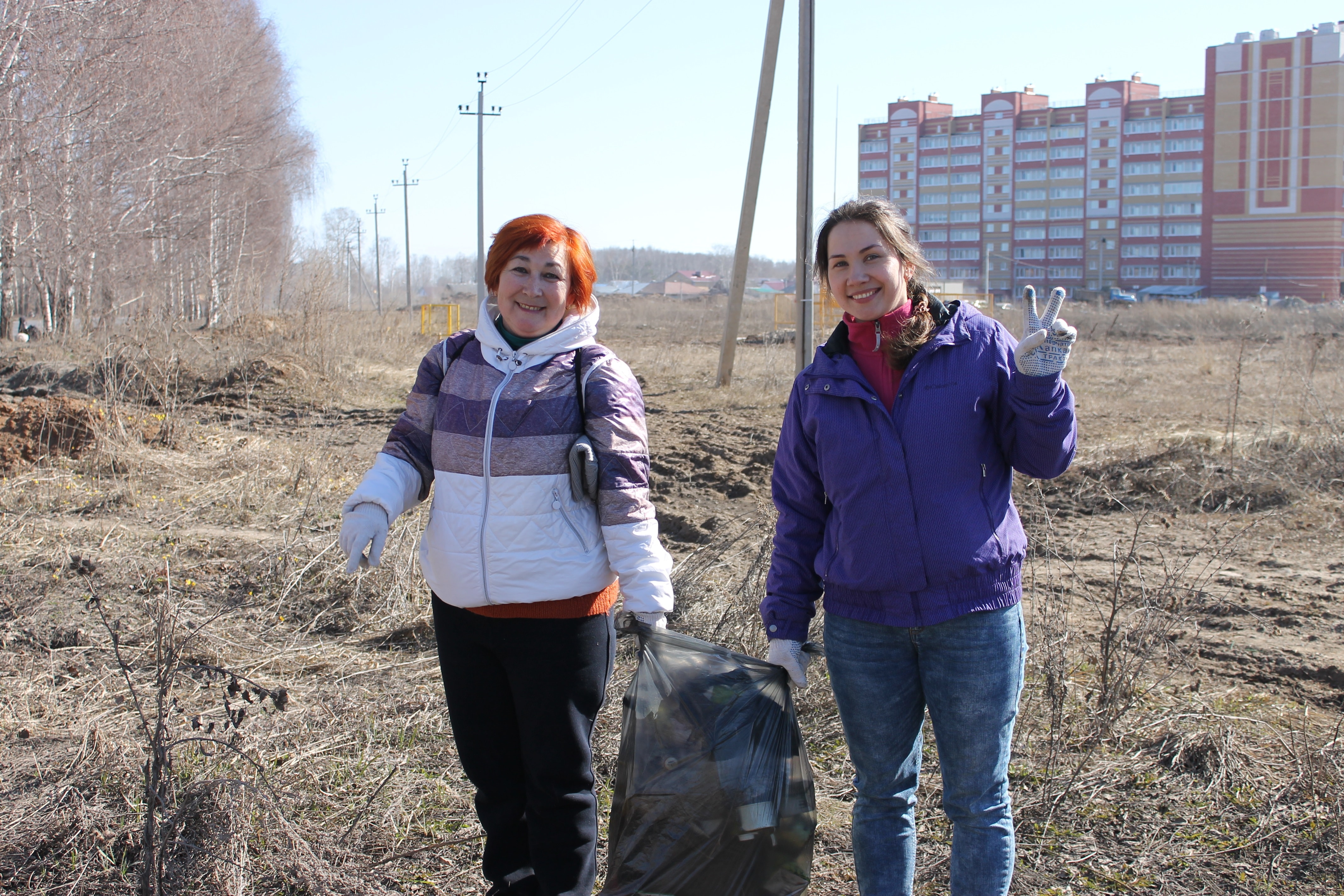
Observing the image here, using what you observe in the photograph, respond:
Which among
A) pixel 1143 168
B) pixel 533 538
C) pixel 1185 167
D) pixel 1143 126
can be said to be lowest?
pixel 533 538

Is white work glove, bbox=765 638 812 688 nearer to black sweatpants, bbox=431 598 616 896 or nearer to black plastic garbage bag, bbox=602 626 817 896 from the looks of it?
black plastic garbage bag, bbox=602 626 817 896

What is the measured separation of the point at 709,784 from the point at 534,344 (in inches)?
40.0

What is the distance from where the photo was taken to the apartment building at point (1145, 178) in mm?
63500

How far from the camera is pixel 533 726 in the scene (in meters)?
2.10

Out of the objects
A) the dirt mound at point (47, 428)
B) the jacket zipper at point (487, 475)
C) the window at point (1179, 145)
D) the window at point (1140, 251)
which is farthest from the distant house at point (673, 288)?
the jacket zipper at point (487, 475)

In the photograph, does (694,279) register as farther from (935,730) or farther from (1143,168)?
(935,730)

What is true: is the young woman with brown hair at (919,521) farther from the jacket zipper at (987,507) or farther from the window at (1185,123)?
the window at (1185,123)

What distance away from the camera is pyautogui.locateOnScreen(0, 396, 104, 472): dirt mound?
275 inches

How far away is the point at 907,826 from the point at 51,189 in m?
18.9

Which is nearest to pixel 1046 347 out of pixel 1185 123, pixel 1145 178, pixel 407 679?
pixel 407 679

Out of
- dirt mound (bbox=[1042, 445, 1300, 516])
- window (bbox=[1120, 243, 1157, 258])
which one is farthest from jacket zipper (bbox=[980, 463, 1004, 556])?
window (bbox=[1120, 243, 1157, 258])

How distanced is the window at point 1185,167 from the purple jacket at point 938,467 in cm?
9112

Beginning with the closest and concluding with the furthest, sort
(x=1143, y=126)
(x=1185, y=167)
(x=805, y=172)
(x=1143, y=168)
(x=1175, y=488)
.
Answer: (x=1175, y=488) < (x=805, y=172) < (x=1185, y=167) < (x=1143, y=168) < (x=1143, y=126)

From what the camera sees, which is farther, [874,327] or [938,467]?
[874,327]
